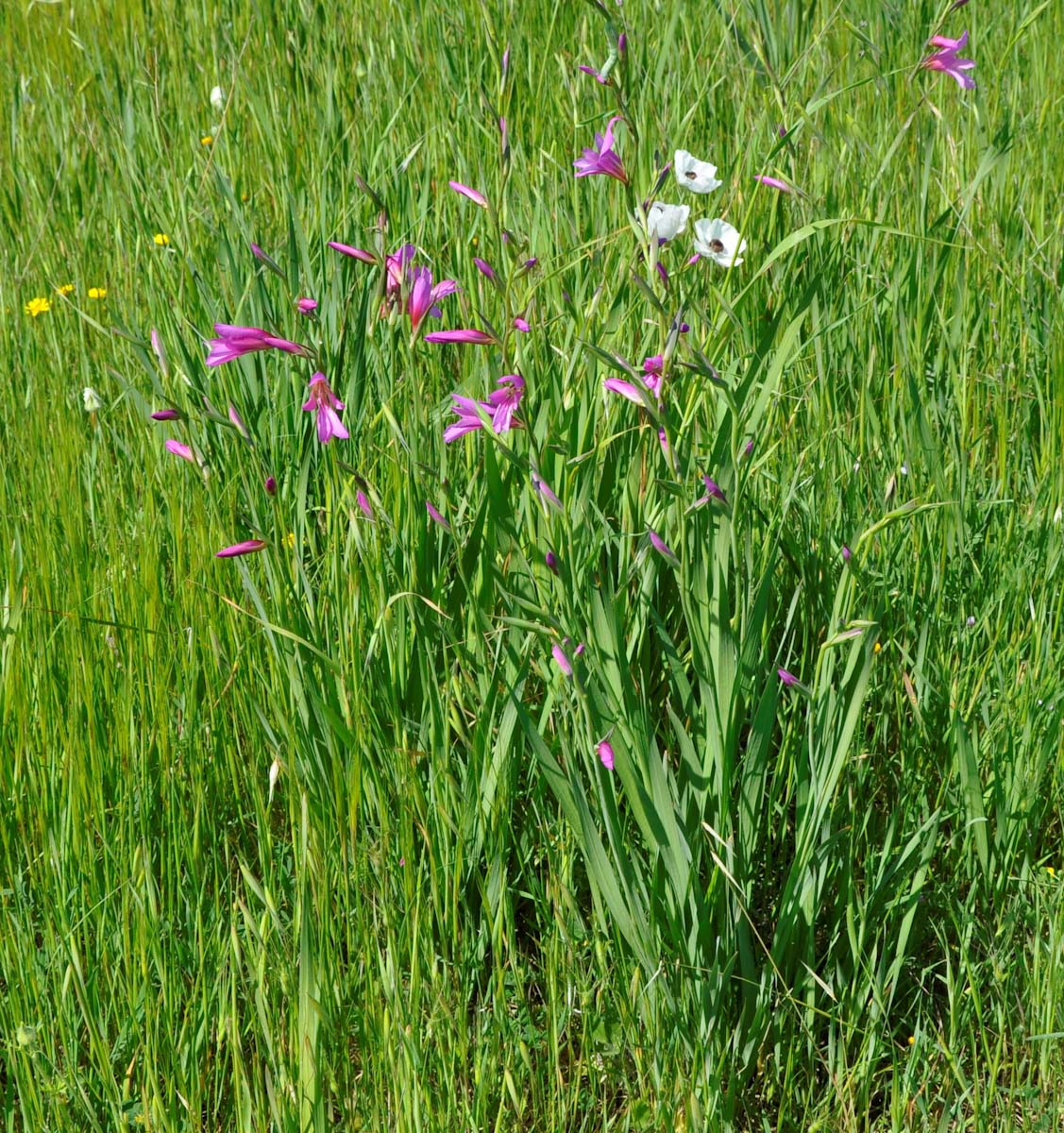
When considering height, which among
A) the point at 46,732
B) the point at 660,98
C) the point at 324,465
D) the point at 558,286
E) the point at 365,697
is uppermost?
the point at 660,98

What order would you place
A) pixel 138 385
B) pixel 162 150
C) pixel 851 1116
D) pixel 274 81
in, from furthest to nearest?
pixel 274 81 → pixel 162 150 → pixel 138 385 → pixel 851 1116

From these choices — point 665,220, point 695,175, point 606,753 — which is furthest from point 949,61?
point 606,753

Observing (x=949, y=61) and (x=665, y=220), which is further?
(x=949, y=61)

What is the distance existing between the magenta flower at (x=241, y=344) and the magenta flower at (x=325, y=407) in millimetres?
43

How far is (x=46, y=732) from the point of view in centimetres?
140

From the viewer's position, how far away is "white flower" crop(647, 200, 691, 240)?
4.08 ft

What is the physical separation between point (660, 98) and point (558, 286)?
3.16 ft

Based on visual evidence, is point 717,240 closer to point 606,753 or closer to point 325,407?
point 325,407

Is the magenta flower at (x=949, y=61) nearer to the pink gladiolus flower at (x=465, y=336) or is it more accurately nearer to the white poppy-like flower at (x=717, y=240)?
the white poppy-like flower at (x=717, y=240)

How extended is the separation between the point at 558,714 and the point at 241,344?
565 millimetres

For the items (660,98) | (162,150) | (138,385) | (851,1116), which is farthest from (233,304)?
(851,1116)

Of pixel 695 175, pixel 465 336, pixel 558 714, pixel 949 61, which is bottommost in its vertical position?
pixel 558 714

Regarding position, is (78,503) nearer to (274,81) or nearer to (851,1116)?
(851,1116)

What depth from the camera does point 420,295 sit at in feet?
4.10
